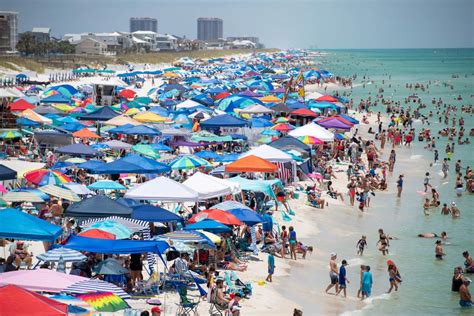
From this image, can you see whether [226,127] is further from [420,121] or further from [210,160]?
[420,121]

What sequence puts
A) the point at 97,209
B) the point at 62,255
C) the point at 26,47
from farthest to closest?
the point at 26,47 < the point at 97,209 < the point at 62,255

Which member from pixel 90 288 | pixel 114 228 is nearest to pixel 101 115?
pixel 114 228

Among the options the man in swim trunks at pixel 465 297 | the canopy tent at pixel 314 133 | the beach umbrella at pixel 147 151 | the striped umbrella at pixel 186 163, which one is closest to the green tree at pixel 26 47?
the canopy tent at pixel 314 133

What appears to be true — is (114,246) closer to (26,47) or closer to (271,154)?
(271,154)

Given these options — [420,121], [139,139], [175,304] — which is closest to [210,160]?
[139,139]

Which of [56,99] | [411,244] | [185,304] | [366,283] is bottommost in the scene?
[411,244]

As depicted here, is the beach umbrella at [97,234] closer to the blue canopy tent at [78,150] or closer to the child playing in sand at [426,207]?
the blue canopy tent at [78,150]
